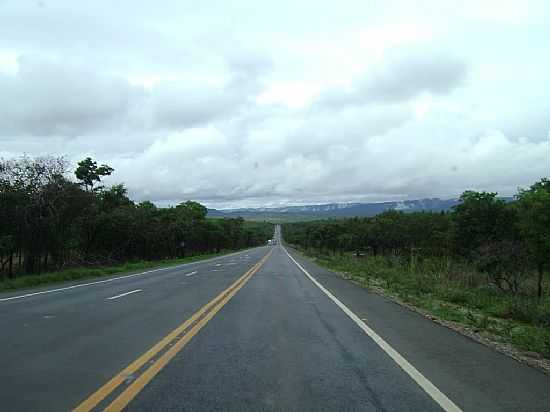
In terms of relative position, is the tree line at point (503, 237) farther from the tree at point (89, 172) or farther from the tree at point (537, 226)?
the tree at point (89, 172)

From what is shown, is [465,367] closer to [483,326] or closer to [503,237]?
[483,326]

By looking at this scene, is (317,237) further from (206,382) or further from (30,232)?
(206,382)

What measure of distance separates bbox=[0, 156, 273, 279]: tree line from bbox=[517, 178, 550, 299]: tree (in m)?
26.5

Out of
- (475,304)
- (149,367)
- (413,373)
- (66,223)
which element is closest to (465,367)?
(413,373)

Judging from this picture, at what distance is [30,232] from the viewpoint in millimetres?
33344

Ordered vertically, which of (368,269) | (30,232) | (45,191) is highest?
(45,191)

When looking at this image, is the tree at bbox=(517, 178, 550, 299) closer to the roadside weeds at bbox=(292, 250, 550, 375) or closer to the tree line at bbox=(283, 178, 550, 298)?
the tree line at bbox=(283, 178, 550, 298)

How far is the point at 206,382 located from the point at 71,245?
114ft

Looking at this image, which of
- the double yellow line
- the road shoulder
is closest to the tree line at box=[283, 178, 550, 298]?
the road shoulder

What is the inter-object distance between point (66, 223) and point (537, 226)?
2822 centimetres

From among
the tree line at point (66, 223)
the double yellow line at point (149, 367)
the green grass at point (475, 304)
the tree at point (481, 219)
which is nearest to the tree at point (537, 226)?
the green grass at point (475, 304)

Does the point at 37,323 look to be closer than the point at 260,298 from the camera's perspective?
Yes

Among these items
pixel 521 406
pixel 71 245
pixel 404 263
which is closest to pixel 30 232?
pixel 71 245

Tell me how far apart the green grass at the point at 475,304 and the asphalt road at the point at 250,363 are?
99 centimetres
